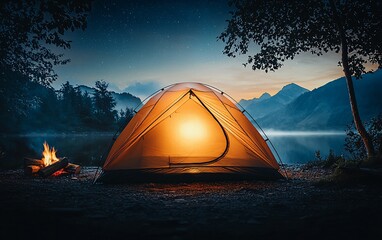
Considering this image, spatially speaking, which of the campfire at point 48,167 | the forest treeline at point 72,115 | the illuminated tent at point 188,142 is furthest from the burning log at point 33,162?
the forest treeline at point 72,115

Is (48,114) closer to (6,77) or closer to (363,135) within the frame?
(6,77)

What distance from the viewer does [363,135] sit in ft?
34.8

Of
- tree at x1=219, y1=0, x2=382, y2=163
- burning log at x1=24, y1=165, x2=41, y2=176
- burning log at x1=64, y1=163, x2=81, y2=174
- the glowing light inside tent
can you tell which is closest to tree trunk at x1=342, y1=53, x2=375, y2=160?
tree at x1=219, y1=0, x2=382, y2=163

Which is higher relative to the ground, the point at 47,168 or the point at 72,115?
the point at 72,115

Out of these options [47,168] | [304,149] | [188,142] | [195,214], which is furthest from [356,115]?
[304,149]

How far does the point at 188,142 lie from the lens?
9805 mm

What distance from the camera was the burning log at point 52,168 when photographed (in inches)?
420

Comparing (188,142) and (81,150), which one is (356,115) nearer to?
(188,142)

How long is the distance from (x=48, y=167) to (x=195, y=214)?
8.21 metres

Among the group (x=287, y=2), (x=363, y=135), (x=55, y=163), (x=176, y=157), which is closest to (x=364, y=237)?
(x=176, y=157)

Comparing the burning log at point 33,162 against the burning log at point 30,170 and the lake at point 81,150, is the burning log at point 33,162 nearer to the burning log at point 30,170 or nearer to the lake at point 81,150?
the burning log at point 30,170

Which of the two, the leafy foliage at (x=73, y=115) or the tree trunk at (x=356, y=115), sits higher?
the leafy foliage at (x=73, y=115)

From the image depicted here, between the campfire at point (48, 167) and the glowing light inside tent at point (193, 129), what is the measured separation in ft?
17.1

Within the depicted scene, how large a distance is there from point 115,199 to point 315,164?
11.5m
